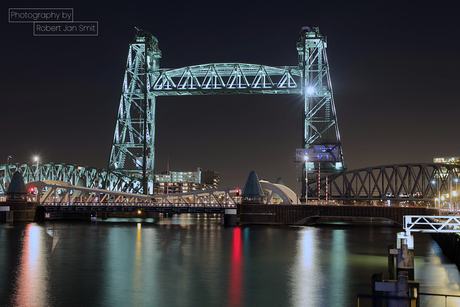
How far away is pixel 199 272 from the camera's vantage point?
3225 centimetres

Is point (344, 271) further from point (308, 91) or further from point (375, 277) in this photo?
point (308, 91)

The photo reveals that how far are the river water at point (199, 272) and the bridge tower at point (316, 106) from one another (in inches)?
1439

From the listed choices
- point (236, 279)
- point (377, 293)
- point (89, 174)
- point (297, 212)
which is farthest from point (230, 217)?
point (377, 293)

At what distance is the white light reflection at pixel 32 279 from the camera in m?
23.8

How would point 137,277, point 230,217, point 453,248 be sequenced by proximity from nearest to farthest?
point 137,277, point 453,248, point 230,217

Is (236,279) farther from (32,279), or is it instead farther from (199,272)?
(32,279)

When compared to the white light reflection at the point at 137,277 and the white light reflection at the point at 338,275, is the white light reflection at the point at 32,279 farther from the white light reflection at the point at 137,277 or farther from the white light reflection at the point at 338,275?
the white light reflection at the point at 338,275

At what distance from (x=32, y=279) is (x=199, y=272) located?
9707mm

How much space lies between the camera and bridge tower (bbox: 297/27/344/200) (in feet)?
284

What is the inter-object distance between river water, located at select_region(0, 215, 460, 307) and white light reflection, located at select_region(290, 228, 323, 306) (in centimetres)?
5

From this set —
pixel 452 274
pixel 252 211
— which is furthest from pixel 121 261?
pixel 252 211

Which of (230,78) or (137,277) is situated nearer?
(137,277)

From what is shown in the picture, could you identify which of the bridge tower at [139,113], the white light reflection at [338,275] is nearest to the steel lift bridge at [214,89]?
the bridge tower at [139,113]

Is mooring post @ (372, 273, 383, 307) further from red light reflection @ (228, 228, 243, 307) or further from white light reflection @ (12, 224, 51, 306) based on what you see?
white light reflection @ (12, 224, 51, 306)
